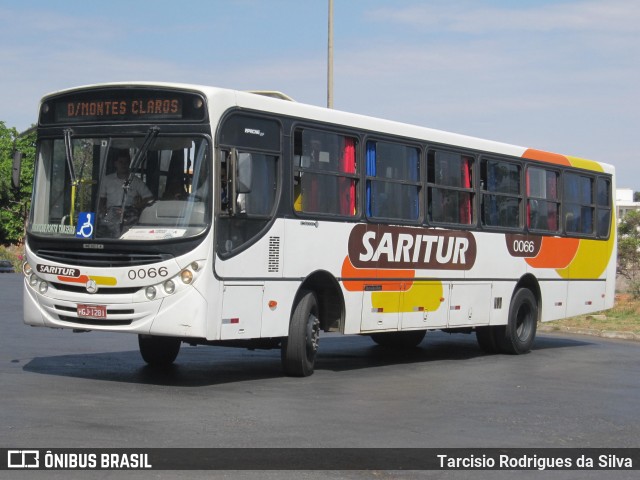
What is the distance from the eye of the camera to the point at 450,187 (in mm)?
18062

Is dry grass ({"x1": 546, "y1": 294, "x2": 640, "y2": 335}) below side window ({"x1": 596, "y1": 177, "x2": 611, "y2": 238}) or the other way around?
below

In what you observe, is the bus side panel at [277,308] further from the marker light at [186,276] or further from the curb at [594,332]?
the curb at [594,332]

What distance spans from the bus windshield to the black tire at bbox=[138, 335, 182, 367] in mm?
2485

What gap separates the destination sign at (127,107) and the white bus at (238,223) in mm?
16

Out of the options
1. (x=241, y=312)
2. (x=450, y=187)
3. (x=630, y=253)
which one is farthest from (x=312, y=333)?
(x=630, y=253)

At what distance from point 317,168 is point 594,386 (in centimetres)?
435

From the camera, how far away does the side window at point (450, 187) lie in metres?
17.6

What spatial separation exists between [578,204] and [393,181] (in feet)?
20.9

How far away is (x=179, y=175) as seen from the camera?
13.2 metres

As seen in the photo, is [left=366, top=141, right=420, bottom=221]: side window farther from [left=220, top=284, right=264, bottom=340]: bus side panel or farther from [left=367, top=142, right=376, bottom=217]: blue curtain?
[left=220, top=284, right=264, bottom=340]: bus side panel

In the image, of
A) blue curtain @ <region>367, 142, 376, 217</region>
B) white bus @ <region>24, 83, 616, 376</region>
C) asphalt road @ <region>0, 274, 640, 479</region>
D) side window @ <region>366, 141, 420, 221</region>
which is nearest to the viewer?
asphalt road @ <region>0, 274, 640, 479</region>

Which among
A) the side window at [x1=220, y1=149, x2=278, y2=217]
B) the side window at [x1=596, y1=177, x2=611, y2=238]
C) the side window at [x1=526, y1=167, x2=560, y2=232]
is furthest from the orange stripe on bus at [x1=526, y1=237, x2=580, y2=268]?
the side window at [x1=220, y1=149, x2=278, y2=217]

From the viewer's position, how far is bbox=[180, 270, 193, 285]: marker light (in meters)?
13.0

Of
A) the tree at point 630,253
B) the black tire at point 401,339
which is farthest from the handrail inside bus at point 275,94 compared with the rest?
the tree at point 630,253
